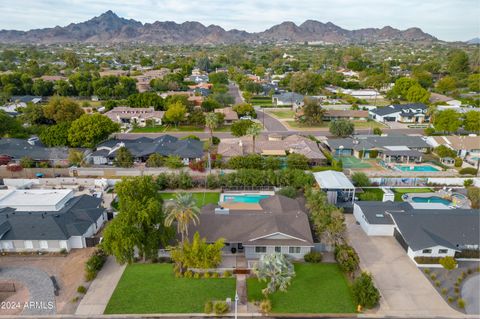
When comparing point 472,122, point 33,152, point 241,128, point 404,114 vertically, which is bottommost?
point 33,152

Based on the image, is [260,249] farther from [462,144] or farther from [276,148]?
[462,144]

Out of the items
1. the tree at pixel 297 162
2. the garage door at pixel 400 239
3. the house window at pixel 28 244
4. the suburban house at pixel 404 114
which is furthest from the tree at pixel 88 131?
the suburban house at pixel 404 114

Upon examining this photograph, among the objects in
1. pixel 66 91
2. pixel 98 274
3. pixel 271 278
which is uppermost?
pixel 66 91

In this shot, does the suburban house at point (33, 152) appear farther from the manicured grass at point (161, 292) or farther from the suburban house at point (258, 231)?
the manicured grass at point (161, 292)

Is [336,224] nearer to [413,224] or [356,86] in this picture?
[413,224]

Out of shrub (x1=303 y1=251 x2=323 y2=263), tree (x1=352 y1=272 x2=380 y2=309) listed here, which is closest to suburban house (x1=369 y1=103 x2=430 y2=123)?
shrub (x1=303 y1=251 x2=323 y2=263)

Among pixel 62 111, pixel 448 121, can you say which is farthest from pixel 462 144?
pixel 62 111

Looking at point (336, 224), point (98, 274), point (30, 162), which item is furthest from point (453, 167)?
point (30, 162)

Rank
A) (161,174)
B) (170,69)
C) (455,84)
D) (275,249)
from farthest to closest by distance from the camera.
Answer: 1. (170,69)
2. (455,84)
3. (161,174)
4. (275,249)
